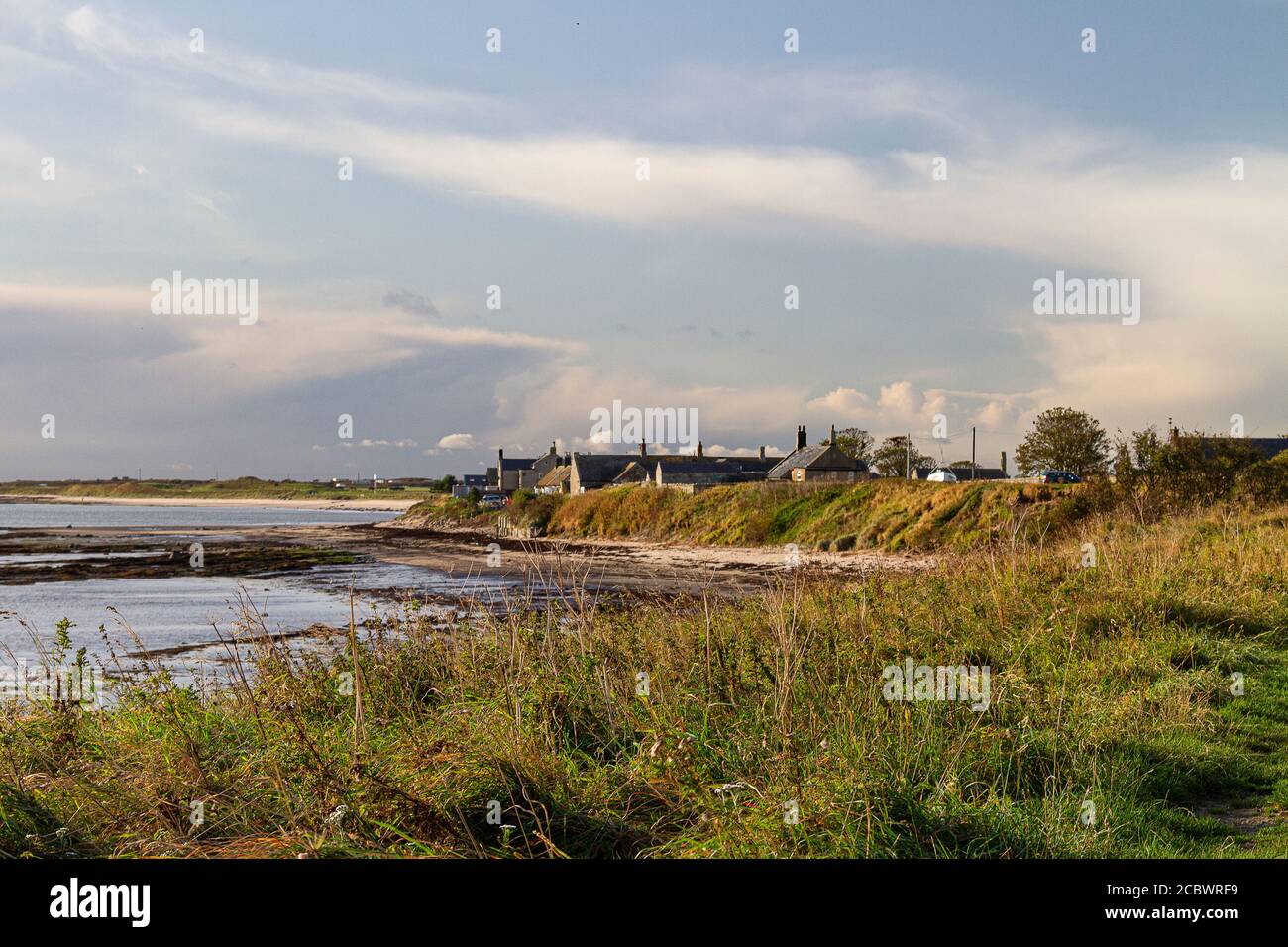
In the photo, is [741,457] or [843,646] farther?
[741,457]

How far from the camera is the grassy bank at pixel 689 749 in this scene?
18.6 ft

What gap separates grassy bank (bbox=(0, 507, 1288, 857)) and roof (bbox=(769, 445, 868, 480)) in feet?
227

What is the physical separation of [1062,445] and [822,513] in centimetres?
3194

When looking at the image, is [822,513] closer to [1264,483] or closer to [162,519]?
[1264,483]

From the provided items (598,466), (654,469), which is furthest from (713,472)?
(598,466)

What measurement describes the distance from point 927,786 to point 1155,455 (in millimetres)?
25035

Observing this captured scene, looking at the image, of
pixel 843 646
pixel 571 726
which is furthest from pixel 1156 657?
pixel 571 726

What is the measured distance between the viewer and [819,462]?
80250 mm

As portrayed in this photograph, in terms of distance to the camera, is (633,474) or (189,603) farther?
(633,474)

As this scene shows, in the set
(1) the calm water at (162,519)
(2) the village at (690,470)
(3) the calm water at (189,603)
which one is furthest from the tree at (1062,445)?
(1) the calm water at (162,519)

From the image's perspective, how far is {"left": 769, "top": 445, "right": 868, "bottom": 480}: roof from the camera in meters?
80.3

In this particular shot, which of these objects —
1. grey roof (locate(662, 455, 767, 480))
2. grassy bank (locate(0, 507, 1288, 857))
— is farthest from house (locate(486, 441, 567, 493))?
grassy bank (locate(0, 507, 1288, 857))
